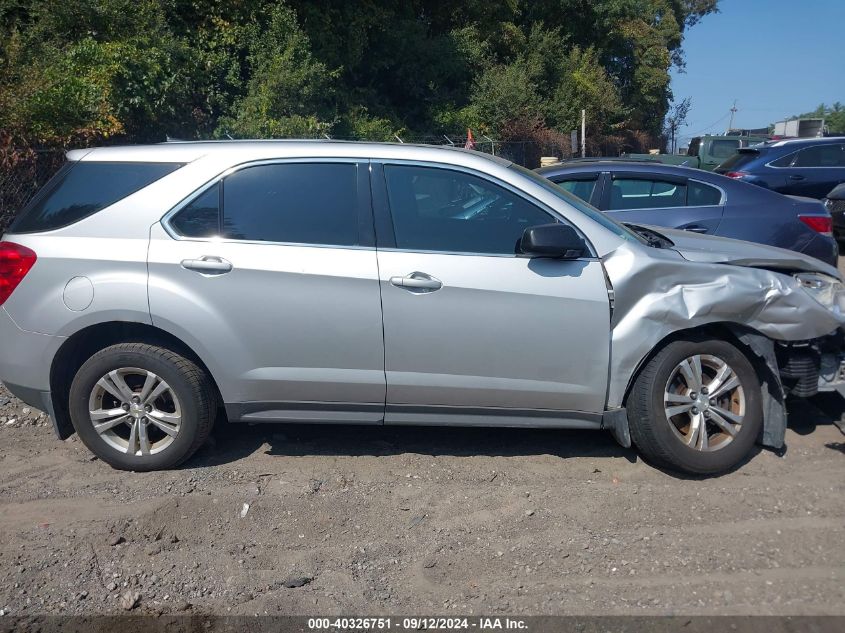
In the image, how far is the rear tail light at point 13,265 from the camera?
177 inches

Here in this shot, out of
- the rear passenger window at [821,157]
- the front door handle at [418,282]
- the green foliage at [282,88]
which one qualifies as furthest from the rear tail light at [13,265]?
the rear passenger window at [821,157]

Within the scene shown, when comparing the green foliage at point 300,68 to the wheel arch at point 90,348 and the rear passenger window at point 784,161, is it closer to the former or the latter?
the wheel arch at point 90,348

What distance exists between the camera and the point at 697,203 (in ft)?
24.3

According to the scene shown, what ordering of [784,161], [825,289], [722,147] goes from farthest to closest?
[722,147] < [784,161] < [825,289]

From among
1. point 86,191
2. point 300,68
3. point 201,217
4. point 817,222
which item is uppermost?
point 300,68

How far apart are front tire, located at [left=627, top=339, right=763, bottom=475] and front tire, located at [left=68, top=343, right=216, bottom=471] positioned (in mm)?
2464

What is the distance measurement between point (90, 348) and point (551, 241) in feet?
8.87

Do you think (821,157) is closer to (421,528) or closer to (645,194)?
(645,194)

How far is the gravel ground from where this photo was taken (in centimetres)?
351

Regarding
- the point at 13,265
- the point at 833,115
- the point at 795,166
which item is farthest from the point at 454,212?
the point at 833,115

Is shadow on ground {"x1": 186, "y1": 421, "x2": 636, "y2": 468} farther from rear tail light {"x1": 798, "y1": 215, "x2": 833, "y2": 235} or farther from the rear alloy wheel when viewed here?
rear tail light {"x1": 798, "y1": 215, "x2": 833, "y2": 235}

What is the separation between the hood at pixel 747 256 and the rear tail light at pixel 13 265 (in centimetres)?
375

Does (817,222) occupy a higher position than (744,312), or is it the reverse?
(817,222)

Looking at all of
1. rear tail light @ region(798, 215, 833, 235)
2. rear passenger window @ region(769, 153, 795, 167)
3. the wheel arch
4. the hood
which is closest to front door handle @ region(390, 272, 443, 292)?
the wheel arch
